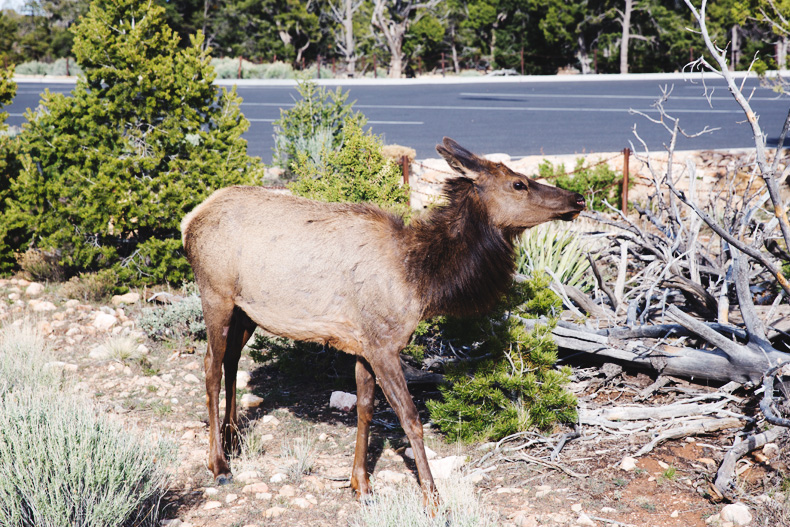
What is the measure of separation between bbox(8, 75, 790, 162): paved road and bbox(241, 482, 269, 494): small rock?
348 inches

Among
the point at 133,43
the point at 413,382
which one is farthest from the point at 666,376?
the point at 133,43

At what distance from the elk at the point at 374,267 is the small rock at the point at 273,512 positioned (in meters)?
0.49

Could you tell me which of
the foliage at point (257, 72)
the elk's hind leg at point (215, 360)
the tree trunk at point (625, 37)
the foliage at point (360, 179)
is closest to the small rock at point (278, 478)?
the elk's hind leg at point (215, 360)

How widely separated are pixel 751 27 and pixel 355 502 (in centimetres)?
3258

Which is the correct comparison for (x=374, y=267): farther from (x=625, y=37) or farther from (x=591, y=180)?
(x=625, y=37)

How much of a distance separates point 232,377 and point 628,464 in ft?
9.03

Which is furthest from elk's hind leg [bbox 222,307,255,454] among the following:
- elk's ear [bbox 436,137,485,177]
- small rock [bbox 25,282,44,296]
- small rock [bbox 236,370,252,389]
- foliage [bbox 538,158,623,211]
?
foliage [bbox 538,158,623,211]

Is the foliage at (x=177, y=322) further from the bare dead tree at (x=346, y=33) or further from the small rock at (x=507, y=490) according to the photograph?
the bare dead tree at (x=346, y=33)

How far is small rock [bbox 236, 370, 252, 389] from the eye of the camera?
246 inches

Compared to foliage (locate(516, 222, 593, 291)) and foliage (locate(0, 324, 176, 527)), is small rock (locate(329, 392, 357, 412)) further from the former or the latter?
foliage (locate(516, 222, 593, 291))

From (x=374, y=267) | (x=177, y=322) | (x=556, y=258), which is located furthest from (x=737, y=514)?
(x=177, y=322)

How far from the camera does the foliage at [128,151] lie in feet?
25.3

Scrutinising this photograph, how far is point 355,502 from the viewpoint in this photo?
431 cm

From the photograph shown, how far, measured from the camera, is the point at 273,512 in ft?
13.6
